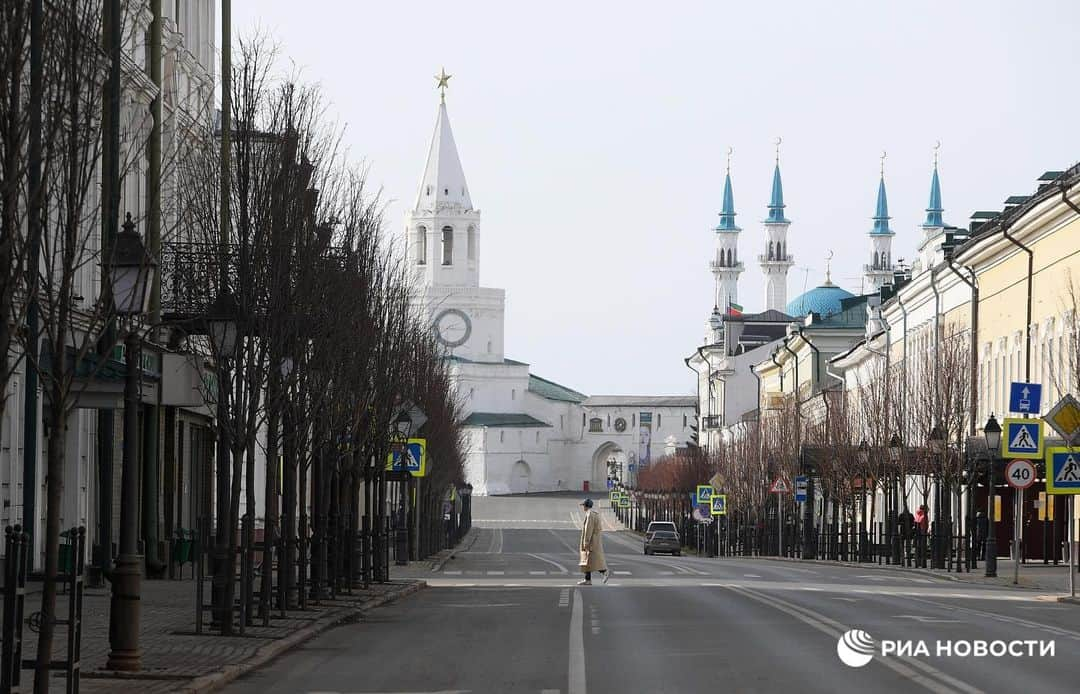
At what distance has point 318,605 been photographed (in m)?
27.2

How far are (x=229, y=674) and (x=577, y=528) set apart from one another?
128 metres

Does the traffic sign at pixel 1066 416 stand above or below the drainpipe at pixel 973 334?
below

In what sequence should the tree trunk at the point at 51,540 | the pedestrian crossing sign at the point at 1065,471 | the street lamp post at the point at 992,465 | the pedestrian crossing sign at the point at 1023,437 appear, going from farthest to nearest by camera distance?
the street lamp post at the point at 992,465 → the pedestrian crossing sign at the point at 1023,437 → the pedestrian crossing sign at the point at 1065,471 → the tree trunk at the point at 51,540

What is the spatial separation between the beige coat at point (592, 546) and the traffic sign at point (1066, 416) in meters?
9.09

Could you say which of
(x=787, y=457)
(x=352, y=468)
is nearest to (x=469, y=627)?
(x=352, y=468)

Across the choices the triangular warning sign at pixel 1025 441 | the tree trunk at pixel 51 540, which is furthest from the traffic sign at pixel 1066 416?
the tree trunk at pixel 51 540

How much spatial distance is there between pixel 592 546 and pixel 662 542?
142ft

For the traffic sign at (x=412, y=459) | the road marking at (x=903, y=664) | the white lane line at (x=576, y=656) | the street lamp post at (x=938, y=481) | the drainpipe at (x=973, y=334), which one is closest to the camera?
the road marking at (x=903, y=664)

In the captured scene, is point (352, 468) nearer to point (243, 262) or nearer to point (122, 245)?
point (243, 262)

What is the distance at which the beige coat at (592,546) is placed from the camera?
120ft

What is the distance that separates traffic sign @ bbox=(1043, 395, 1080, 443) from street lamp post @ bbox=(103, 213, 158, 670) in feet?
62.6

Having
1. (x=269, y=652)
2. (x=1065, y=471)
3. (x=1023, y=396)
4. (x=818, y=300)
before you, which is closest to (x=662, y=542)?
(x=1023, y=396)

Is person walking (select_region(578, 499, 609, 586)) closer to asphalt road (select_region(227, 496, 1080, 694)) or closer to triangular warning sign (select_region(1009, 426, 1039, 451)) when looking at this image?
asphalt road (select_region(227, 496, 1080, 694))

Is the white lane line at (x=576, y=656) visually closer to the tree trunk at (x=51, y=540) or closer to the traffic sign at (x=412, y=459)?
the tree trunk at (x=51, y=540)
